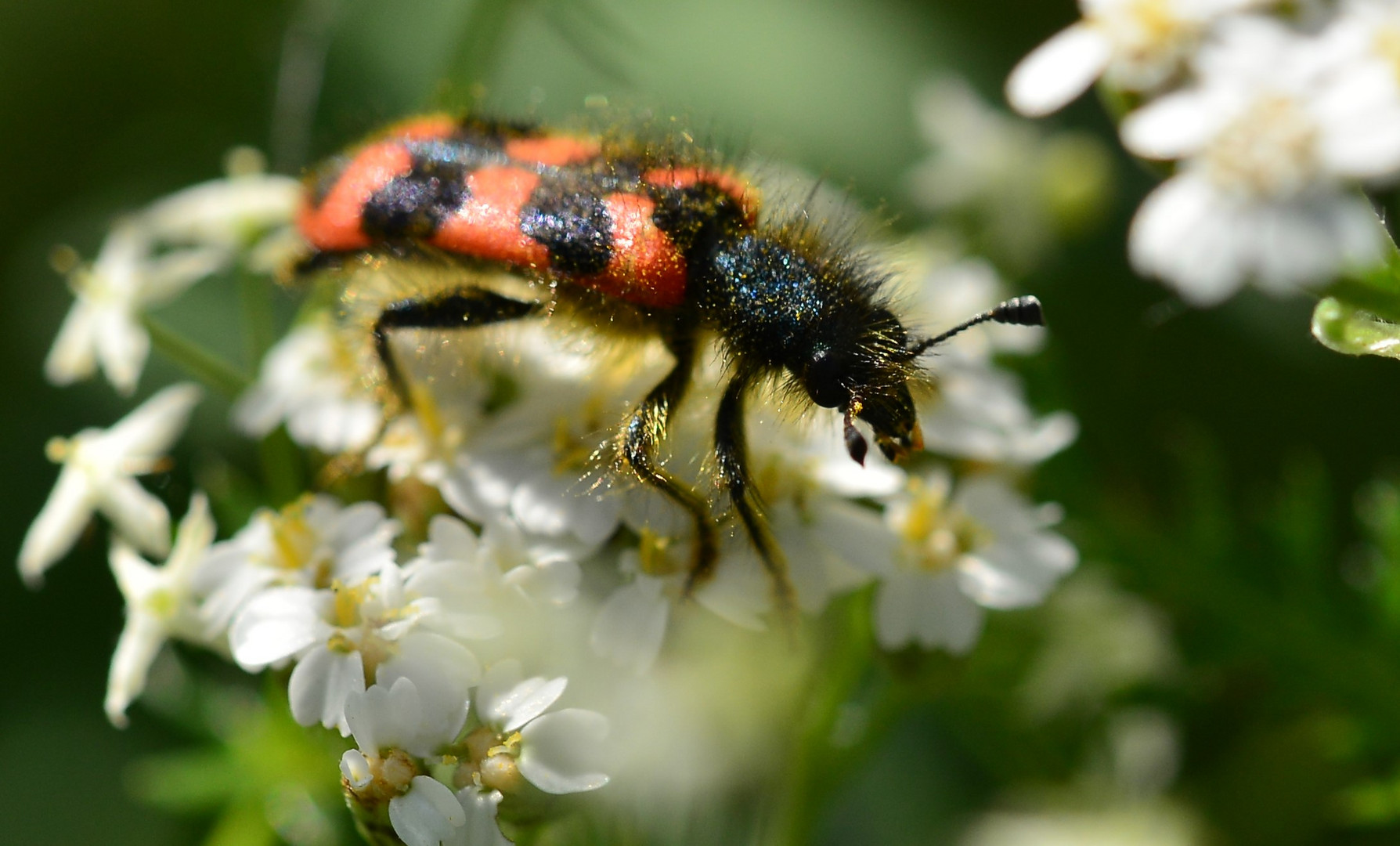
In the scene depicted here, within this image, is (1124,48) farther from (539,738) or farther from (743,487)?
(539,738)

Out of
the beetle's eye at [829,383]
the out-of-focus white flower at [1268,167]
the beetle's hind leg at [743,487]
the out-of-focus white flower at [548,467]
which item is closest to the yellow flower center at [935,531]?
the beetle's hind leg at [743,487]

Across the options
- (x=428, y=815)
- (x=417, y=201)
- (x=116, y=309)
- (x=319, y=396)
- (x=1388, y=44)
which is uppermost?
(x=1388, y=44)

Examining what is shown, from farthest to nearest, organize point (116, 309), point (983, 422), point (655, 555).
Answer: point (116, 309) → point (983, 422) → point (655, 555)

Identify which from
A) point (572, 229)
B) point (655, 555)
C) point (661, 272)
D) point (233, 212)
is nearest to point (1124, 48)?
point (661, 272)

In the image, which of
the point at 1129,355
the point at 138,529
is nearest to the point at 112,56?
the point at 138,529

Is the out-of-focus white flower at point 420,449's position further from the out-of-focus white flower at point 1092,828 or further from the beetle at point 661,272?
the out-of-focus white flower at point 1092,828

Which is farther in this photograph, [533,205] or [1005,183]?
[1005,183]
